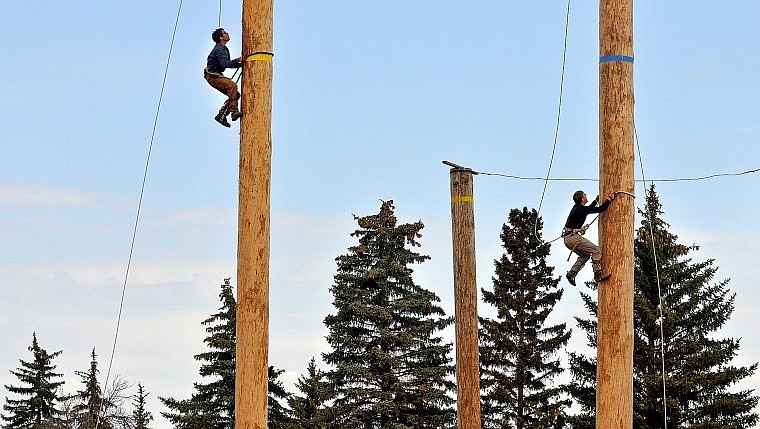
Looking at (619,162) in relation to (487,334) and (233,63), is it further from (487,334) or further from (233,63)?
(487,334)

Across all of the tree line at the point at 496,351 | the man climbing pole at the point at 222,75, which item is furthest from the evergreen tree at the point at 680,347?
the man climbing pole at the point at 222,75

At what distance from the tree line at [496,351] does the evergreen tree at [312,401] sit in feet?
0.12

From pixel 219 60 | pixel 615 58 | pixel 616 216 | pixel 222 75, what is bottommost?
pixel 616 216

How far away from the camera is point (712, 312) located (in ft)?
98.0

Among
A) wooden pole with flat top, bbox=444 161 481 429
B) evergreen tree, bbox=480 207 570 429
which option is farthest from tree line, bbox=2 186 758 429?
wooden pole with flat top, bbox=444 161 481 429

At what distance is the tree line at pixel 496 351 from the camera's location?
94.6ft

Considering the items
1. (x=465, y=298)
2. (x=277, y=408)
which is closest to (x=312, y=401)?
(x=277, y=408)

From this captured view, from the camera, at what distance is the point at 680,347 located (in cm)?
2905

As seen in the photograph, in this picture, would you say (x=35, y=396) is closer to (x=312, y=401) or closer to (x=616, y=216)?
(x=312, y=401)

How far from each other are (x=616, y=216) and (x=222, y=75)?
137 inches

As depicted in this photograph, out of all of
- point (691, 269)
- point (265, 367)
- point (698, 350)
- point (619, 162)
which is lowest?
point (265, 367)

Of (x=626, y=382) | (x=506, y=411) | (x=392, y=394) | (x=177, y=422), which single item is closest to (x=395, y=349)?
(x=392, y=394)

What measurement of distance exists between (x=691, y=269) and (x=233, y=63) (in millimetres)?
22535

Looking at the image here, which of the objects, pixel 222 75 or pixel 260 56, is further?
pixel 222 75
